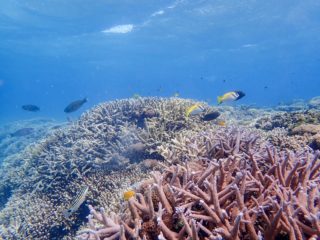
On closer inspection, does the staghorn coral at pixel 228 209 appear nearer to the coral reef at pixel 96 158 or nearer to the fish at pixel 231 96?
the coral reef at pixel 96 158

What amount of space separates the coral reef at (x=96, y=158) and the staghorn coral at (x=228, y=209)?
2.76m

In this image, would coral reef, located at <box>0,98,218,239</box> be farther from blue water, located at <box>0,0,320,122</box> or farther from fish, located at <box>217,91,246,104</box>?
blue water, located at <box>0,0,320,122</box>

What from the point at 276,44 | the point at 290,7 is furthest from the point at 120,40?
the point at 276,44

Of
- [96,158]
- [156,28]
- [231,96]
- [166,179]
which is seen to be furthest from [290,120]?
[156,28]

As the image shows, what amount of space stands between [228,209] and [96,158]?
5.08m


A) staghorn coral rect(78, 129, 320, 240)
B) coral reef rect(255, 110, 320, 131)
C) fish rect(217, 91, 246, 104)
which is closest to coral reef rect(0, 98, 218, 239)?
fish rect(217, 91, 246, 104)

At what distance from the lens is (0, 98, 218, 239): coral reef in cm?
643

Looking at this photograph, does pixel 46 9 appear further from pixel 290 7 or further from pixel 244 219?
pixel 244 219

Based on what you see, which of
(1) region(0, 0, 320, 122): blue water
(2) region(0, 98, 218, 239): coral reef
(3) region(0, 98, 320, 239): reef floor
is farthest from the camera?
(1) region(0, 0, 320, 122): blue water

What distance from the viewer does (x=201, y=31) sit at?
3912cm

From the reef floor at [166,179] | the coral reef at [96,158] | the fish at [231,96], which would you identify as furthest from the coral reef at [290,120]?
the coral reef at [96,158]

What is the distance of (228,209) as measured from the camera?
8.41 feet

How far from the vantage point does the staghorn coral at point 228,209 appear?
7.34ft

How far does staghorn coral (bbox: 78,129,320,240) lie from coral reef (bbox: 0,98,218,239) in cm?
276
